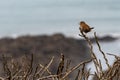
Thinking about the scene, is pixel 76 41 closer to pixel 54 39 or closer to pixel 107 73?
pixel 54 39

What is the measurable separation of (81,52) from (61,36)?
37 centimetres

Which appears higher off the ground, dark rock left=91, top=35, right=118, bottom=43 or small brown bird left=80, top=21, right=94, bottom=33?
small brown bird left=80, top=21, right=94, bottom=33

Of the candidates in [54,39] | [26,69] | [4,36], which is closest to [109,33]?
[54,39]

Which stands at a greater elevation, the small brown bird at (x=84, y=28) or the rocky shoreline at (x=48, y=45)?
the small brown bird at (x=84, y=28)

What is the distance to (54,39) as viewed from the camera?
636 centimetres

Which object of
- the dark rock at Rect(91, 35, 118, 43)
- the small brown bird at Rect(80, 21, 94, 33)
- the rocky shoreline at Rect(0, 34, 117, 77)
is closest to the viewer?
the small brown bird at Rect(80, 21, 94, 33)

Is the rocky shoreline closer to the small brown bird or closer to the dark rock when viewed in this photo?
the dark rock

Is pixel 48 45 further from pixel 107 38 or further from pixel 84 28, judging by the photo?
pixel 84 28

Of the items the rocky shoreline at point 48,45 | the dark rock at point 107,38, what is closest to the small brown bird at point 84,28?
the rocky shoreline at point 48,45

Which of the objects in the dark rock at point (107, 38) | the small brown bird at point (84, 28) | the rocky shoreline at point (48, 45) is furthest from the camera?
the dark rock at point (107, 38)

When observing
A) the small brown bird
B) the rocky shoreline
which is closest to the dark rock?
the rocky shoreline

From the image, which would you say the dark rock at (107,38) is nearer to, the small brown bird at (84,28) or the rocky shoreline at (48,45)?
the rocky shoreline at (48,45)

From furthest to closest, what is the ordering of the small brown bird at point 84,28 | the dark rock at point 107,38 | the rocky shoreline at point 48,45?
the dark rock at point 107,38, the rocky shoreline at point 48,45, the small brown bird at point 84,28

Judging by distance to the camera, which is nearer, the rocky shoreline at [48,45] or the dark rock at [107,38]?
the rocky shoreline at [48,45]
